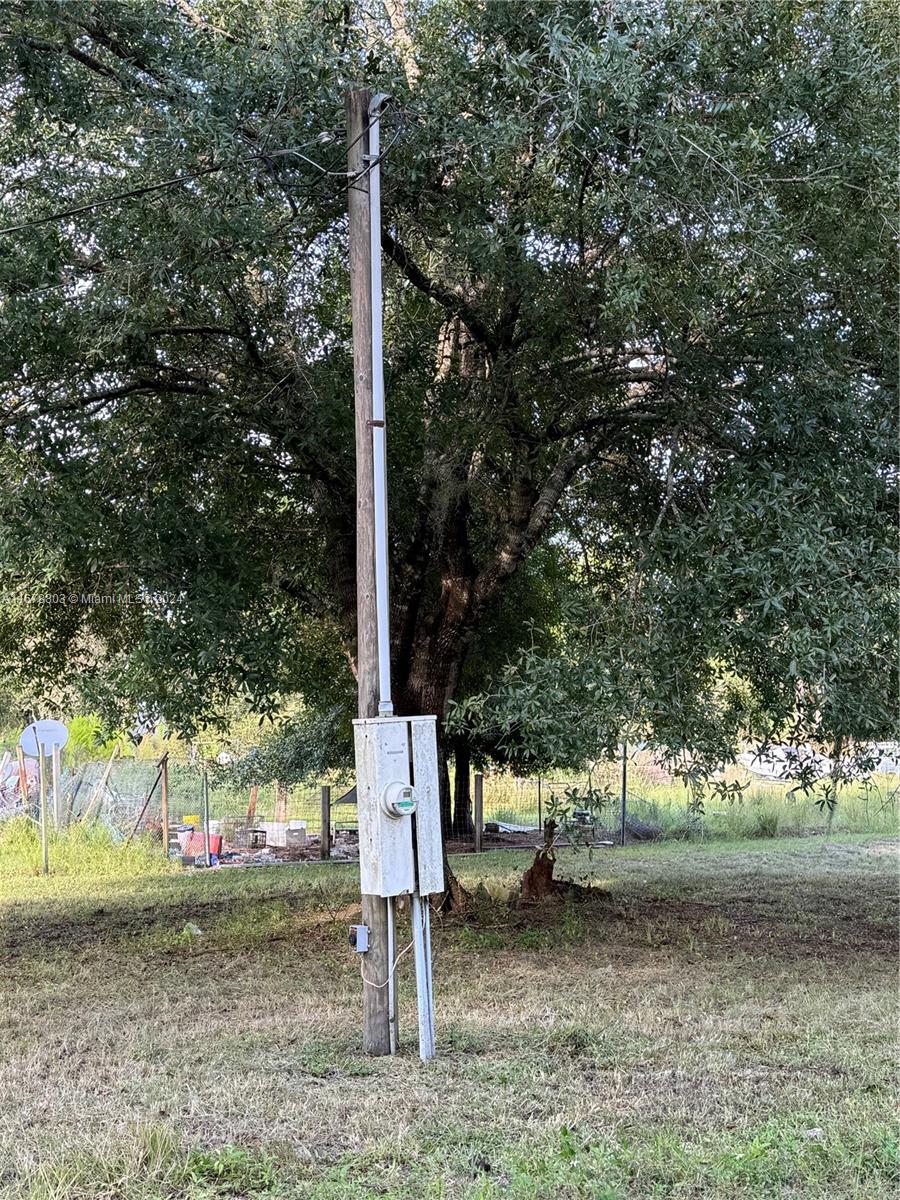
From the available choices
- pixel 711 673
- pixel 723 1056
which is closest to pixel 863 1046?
pixel 723 1056

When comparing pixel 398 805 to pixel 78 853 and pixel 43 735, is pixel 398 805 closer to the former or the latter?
pixel 43 735

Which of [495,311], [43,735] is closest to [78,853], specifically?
[43,735]

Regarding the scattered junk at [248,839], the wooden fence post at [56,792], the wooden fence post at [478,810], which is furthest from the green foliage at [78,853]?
the wooden fence post at [478,810]

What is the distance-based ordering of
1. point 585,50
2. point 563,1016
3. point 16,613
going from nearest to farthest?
point 585,50 < point 563,1016 < point 16,613

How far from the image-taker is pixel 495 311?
9250mm

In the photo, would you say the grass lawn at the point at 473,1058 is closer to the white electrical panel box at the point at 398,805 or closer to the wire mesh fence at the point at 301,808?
the white electrical panel box at the point at 398,805

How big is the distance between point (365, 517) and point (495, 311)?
352 cm

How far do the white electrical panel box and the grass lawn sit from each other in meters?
0.98

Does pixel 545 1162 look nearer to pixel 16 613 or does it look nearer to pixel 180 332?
pixel 180 332

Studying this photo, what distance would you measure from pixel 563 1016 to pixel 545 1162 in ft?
9.18

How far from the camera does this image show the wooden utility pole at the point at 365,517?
6188mm

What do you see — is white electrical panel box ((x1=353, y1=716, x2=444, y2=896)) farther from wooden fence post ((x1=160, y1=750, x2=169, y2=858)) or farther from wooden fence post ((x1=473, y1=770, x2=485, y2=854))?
wooden fence post ((x1=473, y1=770, x2=485, y2=854))

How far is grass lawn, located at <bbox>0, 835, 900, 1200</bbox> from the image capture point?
4.28 m

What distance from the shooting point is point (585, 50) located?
6.62 m
